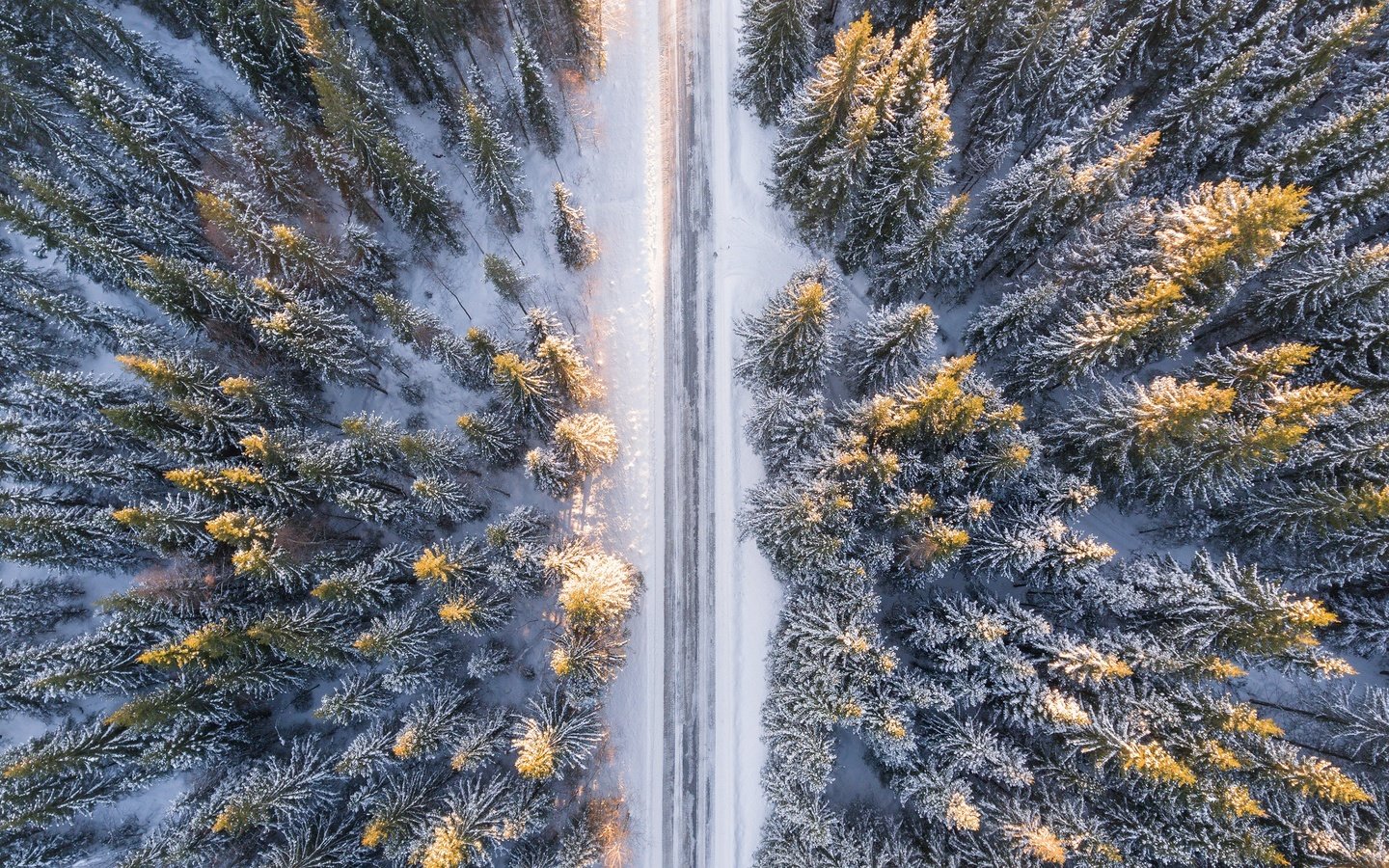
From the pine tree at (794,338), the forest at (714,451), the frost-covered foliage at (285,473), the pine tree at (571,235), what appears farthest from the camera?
the pine tree at (571,235)

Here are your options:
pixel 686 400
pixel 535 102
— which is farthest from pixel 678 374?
pixel 535 102

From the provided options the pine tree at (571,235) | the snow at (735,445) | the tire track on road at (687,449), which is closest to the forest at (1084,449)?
the snow at (735,445)

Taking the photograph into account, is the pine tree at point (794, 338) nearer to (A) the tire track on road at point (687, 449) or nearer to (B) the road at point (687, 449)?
(A) the tire track on road at point (687, 449)

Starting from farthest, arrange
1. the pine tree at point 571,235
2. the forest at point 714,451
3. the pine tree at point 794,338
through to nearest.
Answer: the pine tree at point 571,235
the pine tree at point 794,338
the forest at point 714,451

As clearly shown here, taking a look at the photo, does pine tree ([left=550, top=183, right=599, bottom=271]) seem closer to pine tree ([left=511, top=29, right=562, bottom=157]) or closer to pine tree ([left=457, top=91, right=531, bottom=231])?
pine tree ([left=457, top=91, right=531, bottom=231])

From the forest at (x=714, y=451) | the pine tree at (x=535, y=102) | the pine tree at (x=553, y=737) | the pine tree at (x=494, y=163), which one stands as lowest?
the pine tree at (x=553, y=737)

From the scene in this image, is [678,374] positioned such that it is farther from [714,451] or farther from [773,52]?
[773,52]

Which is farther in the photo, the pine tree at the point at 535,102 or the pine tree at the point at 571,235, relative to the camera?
the pine tree at the point at 571,235
